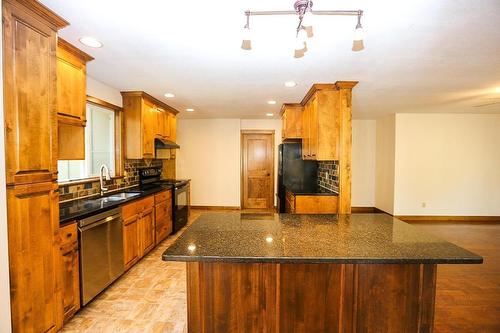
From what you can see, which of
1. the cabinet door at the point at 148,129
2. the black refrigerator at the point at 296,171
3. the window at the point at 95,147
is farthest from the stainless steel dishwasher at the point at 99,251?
the black refrigerator at the point at 296,171

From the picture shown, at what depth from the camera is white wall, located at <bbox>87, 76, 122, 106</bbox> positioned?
2.97 metres

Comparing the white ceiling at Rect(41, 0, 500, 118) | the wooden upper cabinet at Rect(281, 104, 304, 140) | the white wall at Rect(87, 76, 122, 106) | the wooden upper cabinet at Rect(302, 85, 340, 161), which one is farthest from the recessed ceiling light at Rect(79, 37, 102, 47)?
the wooden upper cabinet at Rect(281, 104, 304, 140)

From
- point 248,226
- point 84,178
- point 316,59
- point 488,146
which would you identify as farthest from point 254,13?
point 488,146

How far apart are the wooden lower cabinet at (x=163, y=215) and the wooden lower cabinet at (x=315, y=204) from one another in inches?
78.4

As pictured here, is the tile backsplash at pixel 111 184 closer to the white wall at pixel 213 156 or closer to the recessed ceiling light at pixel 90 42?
the white wall at pixel 213 156

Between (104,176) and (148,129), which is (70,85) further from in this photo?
(148,129)

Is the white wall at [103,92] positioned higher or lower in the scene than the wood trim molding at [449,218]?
higher

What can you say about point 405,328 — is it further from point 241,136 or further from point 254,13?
point 241,136

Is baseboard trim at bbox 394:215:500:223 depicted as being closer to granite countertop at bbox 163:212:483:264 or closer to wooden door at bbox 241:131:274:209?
wooden door at bbox 241:131:274:209

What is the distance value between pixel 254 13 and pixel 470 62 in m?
2.29

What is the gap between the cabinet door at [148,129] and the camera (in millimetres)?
3665

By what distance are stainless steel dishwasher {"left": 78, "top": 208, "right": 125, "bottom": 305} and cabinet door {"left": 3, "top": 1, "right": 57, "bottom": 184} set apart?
66 cm

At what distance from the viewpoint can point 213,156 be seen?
604cm

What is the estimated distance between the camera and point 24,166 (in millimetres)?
1507
